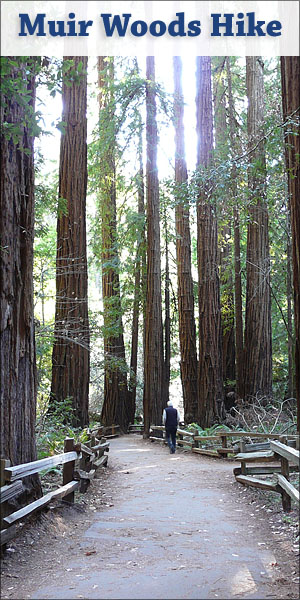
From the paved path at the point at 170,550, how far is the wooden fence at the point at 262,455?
0.48 metres

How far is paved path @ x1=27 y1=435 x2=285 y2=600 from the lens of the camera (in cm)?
535

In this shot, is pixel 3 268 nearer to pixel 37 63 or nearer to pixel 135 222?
pixel 37 63

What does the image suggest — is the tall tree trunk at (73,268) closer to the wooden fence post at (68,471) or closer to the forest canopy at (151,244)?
the forest canopy at (151,244)

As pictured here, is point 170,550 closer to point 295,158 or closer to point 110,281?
point 295,158

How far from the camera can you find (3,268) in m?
7.04

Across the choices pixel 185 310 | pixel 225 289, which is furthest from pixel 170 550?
pixel 225 289

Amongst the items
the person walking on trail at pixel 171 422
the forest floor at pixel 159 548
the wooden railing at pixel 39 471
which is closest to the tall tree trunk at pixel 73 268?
the person walking on trail at pixel 171 422

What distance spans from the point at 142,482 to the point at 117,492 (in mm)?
1253

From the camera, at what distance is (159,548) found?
267 inches

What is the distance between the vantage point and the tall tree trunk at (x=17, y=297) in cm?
705

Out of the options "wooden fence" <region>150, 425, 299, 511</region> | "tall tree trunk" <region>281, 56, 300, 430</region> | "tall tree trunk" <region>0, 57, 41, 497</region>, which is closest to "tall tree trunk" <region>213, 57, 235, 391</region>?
"wooden fence" <region>150, 425, 299, 511</region>

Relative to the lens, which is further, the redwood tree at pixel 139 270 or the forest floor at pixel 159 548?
the redwood tree at pixel 139 270

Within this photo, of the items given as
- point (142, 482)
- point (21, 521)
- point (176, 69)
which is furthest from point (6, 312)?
point (176, 69)

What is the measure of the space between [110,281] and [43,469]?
17.0m
